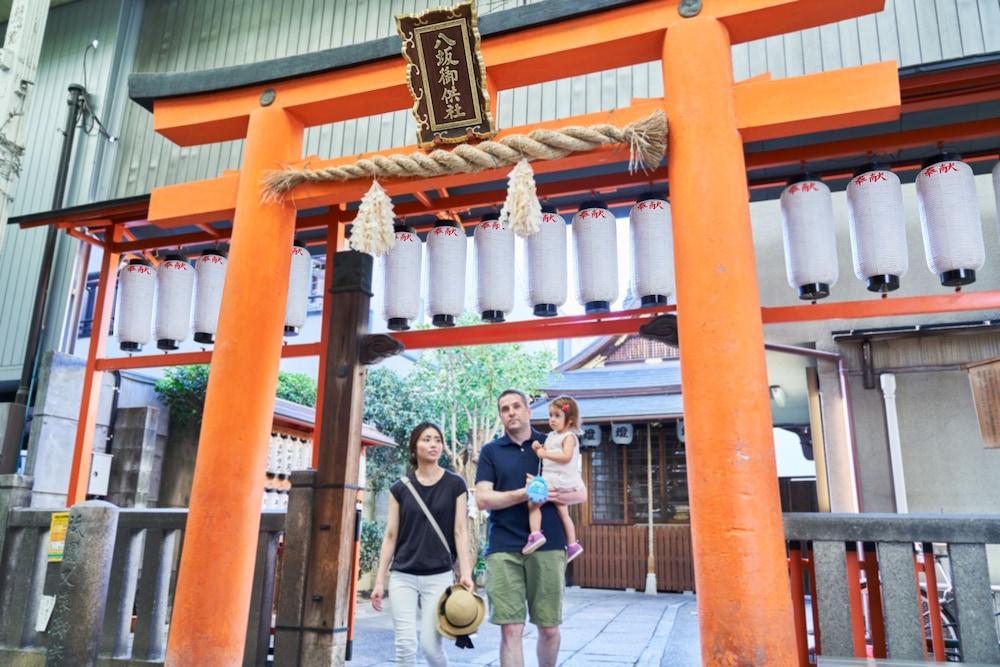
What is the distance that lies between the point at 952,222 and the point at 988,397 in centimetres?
109

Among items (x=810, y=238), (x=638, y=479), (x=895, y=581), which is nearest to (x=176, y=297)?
(x=810, y=238)

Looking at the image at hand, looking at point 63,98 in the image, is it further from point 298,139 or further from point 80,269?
point 298,139

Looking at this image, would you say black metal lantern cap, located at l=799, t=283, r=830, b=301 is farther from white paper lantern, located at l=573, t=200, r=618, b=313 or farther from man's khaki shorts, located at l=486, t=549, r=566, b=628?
man's khaki shorts, located at l=486, t=549, r=566, b=628

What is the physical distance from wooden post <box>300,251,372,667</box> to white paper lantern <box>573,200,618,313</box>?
146cm

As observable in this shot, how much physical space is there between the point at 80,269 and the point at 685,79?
7199mm

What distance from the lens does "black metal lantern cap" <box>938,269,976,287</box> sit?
4.01 meters

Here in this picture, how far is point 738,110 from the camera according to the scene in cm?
358

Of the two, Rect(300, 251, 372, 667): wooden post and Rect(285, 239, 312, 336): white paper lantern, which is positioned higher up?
Rect(285, 239, 312, 336): white paper lantern

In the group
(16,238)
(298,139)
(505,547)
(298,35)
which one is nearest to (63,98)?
(16,238)

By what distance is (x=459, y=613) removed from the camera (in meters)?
3.63

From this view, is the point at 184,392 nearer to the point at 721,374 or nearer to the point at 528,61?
the point at 528,61

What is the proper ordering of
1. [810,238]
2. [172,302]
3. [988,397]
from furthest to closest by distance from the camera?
[172,302], [810,238], [988,397]

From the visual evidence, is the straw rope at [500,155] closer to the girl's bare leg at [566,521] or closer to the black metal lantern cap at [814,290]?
the black metal lantern cap at [814,290]

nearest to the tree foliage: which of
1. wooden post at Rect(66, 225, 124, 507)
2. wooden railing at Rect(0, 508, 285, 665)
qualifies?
wooden post at Rect(66, 225, 124, 507)
